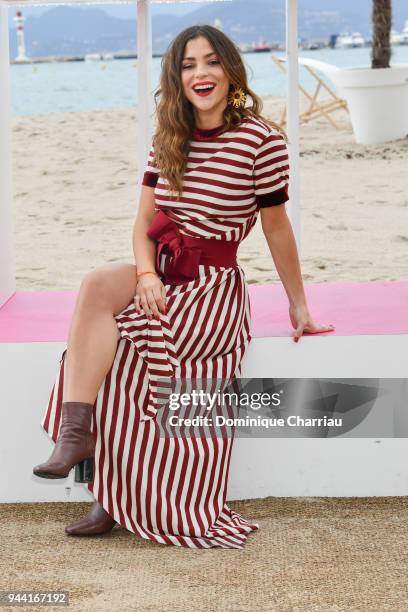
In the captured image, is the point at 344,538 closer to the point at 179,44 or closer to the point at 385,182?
the point at 179,44

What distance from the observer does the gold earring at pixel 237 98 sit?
223 cm

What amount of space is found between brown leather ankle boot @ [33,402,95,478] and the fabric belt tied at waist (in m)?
0.39

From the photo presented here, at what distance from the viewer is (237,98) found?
7.31 feet

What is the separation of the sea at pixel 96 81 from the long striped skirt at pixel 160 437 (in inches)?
316

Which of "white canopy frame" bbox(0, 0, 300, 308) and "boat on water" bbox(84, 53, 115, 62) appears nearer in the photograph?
"white canopy frame" bbox(0, 0, 300, 308)

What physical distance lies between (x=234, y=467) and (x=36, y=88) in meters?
17.6

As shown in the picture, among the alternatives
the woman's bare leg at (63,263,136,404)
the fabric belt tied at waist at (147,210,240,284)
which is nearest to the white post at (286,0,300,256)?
the fabric belt tied at waist at (147,210,240,284)

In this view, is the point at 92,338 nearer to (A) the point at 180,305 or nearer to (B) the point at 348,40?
(A) the point at 180,305

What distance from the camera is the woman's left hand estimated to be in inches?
90.6

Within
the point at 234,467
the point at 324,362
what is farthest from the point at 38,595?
the point at 324,362

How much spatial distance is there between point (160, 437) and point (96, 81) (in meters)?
18.8

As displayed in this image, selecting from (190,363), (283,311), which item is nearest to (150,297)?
(190,363)

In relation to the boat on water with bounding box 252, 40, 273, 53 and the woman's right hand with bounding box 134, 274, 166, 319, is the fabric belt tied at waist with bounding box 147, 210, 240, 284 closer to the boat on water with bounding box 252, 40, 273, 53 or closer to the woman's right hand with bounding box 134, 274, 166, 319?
the woman's right hand with bounding box 134, 274, 166, 319

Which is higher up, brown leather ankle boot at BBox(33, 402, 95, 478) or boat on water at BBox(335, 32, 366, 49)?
boat on water at BBox(335, 32, 366, 49)
